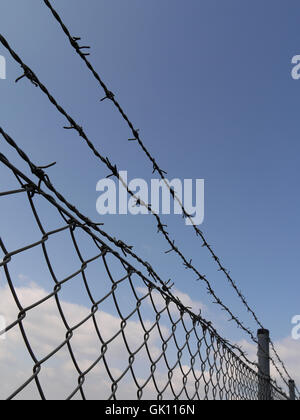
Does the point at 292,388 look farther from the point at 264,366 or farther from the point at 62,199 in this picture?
the point at 62,199

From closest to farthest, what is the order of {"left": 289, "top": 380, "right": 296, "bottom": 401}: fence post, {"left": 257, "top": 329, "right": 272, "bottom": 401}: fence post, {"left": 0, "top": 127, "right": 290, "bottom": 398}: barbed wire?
{"left": 0, "top": 127, "right": 290, "bottom": 398}: barbed wire
{"left": 257, "top": 329, "right": 272, "bottom": 401}: fence post
{"left": 289, "top": 380, "right": 296, "bottom": 401}: fence post

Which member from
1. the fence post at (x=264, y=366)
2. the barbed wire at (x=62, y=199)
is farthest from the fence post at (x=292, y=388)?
the barbed wire at (x=62, y=199)

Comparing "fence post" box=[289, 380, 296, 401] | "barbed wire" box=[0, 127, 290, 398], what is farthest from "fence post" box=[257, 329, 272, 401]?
"barbed wire" box=[0, 127, 290, 398]

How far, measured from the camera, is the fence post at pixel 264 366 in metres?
4.49

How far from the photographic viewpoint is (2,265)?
106 cm

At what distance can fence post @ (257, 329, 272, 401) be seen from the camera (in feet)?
14.7

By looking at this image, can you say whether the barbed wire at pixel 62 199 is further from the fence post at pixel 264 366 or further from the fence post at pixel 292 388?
the fence post at pixel 292 388

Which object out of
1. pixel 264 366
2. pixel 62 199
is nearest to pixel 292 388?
pixel 264 366

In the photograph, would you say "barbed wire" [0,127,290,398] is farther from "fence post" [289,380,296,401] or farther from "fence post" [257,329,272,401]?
"fence post" [289,380,296,401]

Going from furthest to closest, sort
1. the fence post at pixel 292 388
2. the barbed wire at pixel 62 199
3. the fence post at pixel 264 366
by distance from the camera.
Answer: the fence post at pixel 292 388 < the fence post at pixel 264 366 < the barbed wire at pixel 62 199
